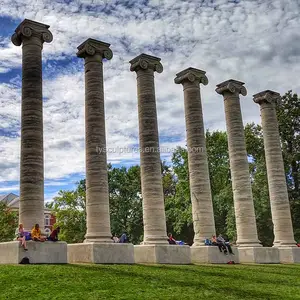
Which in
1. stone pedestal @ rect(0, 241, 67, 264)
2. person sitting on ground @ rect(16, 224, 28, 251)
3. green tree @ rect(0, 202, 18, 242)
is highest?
green tree @ rect(0, 202, 18, 242)

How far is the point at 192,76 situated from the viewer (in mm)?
50938

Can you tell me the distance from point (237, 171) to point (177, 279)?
83.8 ft

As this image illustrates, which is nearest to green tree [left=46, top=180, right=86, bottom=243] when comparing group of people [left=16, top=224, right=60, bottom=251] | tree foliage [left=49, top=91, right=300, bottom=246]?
tree foliage [left=49, top=91, right=300, bottom=246]

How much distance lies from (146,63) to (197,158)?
38.4ft

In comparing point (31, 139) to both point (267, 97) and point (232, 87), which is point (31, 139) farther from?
point (267, 97)

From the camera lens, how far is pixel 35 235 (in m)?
34.0

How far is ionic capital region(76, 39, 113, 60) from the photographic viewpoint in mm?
43156

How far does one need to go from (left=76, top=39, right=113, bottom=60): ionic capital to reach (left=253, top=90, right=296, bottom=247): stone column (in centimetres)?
2312

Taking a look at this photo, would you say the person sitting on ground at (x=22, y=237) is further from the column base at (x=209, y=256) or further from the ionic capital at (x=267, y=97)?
the ionic capital at (x=267, y=97)

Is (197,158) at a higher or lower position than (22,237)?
higher

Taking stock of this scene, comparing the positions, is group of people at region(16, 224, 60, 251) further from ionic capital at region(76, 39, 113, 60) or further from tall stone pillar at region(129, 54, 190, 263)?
ionic capital at region(76, 39, 113, 60)

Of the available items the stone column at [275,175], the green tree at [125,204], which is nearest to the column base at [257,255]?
the stone column at [275,175]

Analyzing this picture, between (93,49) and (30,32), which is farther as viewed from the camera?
(93,49)

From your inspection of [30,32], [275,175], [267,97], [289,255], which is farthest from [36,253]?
[267,97]
